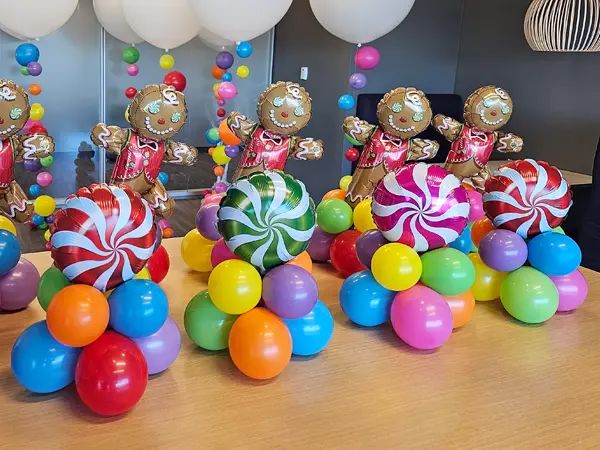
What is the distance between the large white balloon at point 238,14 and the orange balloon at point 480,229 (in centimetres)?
156

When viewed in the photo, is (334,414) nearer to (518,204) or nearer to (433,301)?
(433,301)

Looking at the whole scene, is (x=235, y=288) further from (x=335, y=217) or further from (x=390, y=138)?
(x=390, y=138)

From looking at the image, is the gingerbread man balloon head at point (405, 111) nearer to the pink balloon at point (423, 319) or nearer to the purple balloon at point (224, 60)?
the pink balloon at point (423, 319)

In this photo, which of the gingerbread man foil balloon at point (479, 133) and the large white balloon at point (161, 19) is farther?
the large white balloon at point (161, 19)

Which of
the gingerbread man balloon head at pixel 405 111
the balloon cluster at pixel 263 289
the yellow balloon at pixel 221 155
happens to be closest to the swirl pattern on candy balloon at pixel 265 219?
the balloon cluster at pixel 263 289

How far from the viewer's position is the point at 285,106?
161cm

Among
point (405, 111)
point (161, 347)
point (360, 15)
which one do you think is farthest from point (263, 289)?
point (360, 15)

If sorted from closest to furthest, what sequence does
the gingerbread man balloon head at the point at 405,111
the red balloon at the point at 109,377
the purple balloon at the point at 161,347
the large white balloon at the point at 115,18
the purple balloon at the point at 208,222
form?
1. the red balloon at the point at 109,377
2. the purple balloon at the point at 161,347
3. the purple balloon at the point at 208,222
4. the gingerbread man balloon head at the point at 405,111
5. the large white balloon at the point at 115,18

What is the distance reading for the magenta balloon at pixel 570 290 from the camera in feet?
4.59

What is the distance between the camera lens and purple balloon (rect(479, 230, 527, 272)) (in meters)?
1.35

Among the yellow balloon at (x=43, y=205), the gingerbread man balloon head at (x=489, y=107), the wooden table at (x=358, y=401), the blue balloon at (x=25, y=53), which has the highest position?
the blue balloon at (x=25, y=53)

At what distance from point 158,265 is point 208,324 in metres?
0.33

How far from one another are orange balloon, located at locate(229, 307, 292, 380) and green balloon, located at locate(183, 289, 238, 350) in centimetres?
4

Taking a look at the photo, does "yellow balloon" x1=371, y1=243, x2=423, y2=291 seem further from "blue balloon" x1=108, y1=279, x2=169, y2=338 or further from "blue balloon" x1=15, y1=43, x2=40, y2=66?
"blue balloon" x1=15, y1=43, x2=40, y2=66
